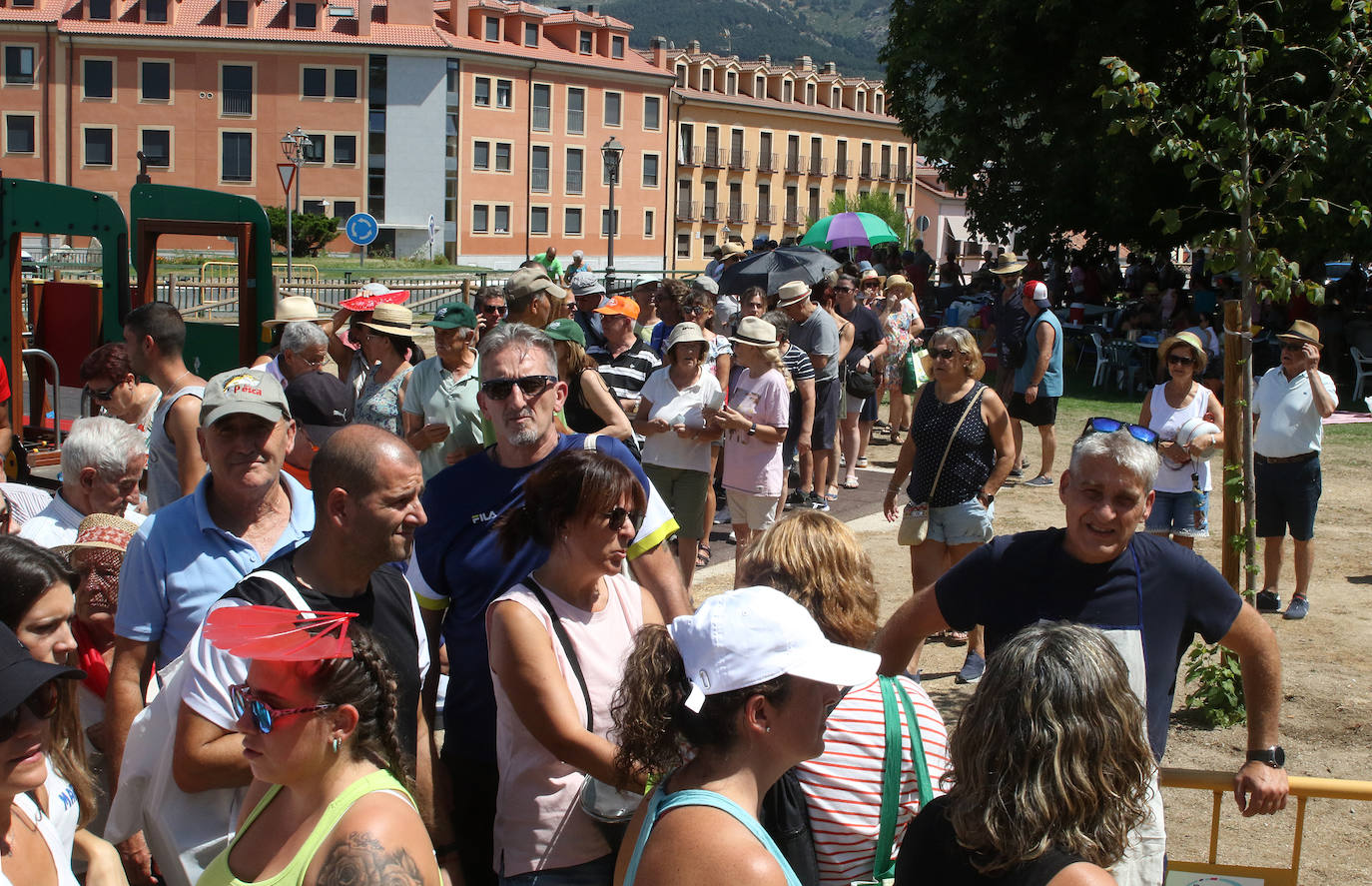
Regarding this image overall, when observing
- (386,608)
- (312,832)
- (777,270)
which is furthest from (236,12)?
(312,832)

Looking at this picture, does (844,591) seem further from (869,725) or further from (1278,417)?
(1278,417)

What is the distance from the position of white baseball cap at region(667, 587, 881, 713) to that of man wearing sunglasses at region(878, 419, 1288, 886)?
1283 mm

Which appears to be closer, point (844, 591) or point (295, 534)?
point (844, 591)

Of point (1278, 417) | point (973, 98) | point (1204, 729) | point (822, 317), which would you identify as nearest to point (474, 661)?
point (1204, 729)

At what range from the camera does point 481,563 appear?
3.26 metres

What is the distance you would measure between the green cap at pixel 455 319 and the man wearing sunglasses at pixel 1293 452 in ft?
16.4

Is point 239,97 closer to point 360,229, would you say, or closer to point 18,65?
point 18,65

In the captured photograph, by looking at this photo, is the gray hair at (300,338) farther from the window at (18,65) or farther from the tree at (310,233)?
the window at (18,65)

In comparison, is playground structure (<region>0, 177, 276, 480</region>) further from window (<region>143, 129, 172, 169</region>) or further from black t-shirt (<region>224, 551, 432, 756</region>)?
window (<region>143, 129, 172, 169</region>)

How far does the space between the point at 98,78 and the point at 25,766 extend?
6533cm

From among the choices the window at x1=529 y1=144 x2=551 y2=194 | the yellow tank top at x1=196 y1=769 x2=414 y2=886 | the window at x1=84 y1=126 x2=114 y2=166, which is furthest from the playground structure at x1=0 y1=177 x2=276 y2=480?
the window at x1=529 y1=144 x2=551 y2=194

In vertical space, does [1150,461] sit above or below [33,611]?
above

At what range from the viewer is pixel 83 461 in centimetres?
409

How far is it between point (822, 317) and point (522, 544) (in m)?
7.08
